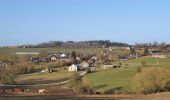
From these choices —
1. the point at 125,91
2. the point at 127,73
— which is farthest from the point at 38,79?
the point at 125,91

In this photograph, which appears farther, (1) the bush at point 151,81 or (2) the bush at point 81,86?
(2) the bush at point 81,86

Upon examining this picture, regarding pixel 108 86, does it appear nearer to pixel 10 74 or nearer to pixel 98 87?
pixel 98 87

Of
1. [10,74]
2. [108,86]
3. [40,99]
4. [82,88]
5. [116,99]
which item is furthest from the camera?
[10,74]

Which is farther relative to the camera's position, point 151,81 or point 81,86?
point 81,86

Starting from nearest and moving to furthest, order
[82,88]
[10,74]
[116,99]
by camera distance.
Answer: [116,99]
[82,88]
[10,74]

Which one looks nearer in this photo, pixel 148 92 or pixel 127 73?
pixel 148 92

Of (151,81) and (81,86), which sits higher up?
(151,81)

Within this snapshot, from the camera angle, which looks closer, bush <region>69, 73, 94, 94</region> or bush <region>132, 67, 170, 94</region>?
bush <region>132, 67, 170, 94</region>
